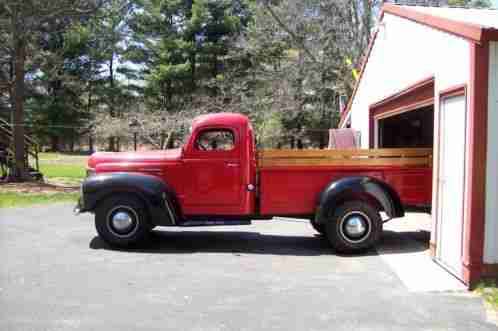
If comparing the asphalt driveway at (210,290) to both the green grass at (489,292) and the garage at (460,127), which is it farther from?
the garage at (460,127)

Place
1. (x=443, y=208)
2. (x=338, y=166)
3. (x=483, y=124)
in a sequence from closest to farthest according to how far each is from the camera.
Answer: (x=483, y=124), (x=443, y=208), (x=338, y=166)

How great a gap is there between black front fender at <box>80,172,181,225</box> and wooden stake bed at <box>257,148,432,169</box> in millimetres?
1504

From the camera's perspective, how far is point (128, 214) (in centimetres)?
705

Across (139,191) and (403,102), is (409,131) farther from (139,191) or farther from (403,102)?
(139,191)

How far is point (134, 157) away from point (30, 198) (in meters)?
7.62

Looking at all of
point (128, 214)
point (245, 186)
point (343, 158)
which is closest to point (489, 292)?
point (343, 158)

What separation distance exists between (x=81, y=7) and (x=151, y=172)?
12.5m

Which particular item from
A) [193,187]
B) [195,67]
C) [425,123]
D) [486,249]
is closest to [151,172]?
[193,187]

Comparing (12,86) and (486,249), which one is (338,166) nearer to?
(486,249)

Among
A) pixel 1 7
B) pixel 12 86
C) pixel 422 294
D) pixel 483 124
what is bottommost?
pixel 422 294

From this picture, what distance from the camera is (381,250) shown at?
730 centimetres

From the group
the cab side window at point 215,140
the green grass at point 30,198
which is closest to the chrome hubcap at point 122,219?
the cab side window at point 215,140

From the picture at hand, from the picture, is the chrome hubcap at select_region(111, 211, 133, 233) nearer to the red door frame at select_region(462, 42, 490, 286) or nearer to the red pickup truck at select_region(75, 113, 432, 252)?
the red pickup truck at select_region(75, 113, 432, 252)

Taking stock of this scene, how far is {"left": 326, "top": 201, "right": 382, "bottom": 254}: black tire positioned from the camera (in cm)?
693
